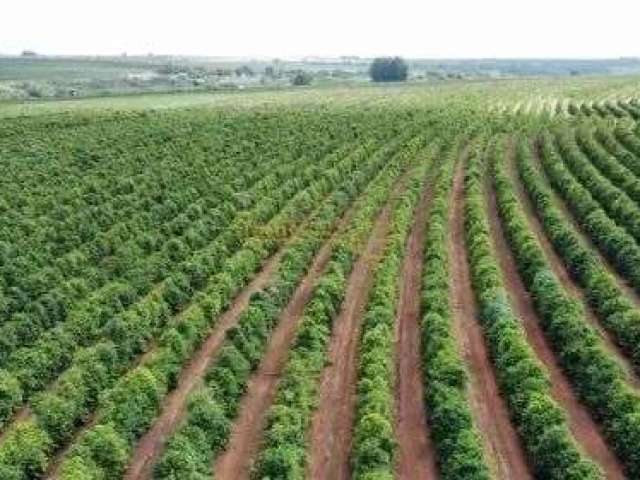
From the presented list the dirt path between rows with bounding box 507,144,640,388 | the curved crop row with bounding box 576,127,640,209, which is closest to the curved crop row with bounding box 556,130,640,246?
the curved crop row with bounding box 576,127,640,209

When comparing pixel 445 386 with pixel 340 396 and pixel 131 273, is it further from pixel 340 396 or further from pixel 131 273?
pixel 131 273

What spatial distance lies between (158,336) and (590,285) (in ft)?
74.9

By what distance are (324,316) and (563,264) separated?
56.8 ft

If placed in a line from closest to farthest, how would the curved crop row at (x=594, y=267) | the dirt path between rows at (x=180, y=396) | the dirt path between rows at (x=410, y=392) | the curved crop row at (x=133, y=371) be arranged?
1. the dirt path between rows at (x=410, y=392)
2. the dirt path between rows at (x=180, y=396)
3. the curved crop row at (x=133, y=371)
4. the curved crop row at (x=594, y=267)

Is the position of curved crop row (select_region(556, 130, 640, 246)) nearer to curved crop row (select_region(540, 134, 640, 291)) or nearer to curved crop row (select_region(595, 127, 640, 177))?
curved crop row (select_region(540, 134, 640, 291))

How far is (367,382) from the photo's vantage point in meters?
35.2

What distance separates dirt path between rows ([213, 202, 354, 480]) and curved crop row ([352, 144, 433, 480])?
12.4 ft

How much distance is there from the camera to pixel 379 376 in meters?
35.7

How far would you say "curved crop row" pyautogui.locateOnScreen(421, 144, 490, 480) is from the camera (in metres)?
30.4

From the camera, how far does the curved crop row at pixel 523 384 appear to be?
30.3 meters

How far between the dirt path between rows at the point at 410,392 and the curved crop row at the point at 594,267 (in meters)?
9.00

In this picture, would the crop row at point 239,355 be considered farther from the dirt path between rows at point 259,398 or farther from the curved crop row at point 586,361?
the curved crop row at point 586,361

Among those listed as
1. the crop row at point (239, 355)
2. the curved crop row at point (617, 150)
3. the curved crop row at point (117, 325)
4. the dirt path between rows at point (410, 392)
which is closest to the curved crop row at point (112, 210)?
the curved crop row at point (117, 325)

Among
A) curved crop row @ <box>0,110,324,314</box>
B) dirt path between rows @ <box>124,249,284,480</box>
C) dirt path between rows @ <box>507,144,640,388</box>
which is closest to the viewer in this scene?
dirt path between rows @ <box>124,249,284,480</box>
